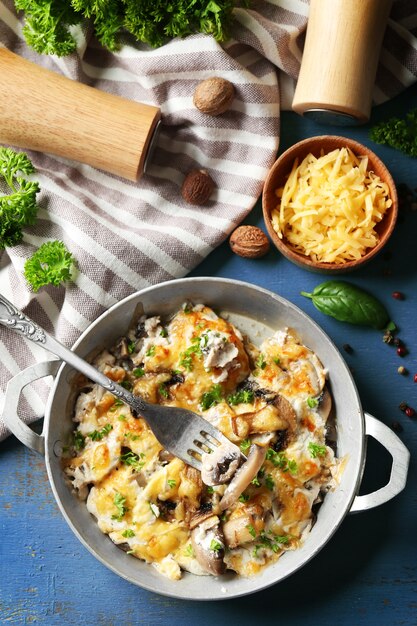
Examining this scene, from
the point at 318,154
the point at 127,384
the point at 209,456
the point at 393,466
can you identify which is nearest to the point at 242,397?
the point at 209,456

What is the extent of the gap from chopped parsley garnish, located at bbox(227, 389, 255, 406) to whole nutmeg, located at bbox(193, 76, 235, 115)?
4.74ft

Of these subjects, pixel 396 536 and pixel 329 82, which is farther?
pixel 396 536

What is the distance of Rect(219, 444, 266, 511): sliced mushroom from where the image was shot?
10.7 feet

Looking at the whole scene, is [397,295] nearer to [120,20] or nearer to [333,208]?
[333,208]

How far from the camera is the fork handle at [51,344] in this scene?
3400 millimetres

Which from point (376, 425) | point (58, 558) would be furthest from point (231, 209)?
point (58, 558)

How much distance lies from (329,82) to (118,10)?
113cm

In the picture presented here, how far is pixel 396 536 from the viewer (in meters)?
3.82

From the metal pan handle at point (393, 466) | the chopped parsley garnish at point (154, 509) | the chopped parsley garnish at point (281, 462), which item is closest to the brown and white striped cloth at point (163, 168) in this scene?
the chopped parsley garnish at point (154, 509)

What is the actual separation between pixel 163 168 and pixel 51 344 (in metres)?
1.18

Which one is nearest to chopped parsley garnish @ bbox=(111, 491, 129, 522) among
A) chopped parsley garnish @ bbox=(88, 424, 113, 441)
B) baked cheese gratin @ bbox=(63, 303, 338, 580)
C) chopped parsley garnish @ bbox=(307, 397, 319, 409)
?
baked cheese gratin @ bbox=(63, 303, 338, 580)

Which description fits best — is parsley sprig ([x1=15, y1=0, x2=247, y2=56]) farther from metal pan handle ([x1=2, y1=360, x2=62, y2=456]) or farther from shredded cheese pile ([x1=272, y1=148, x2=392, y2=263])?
metal pan handle ([x1=2, y1=360, x2=62, y2=456])

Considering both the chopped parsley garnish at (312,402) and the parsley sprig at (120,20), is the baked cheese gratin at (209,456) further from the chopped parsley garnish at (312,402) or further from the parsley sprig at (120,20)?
the parsley sprig at (120,20)

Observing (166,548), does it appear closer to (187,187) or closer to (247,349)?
(247,349)
